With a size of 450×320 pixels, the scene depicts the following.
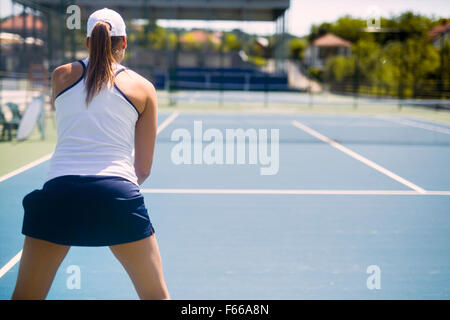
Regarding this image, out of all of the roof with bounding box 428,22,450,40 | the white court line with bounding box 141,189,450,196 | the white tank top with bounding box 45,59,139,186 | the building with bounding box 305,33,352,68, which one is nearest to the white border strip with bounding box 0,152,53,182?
the white court line with bounding box 141,189,450,196

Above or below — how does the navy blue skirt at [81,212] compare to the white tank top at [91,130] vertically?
below

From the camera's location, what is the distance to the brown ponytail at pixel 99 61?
2.23 metres

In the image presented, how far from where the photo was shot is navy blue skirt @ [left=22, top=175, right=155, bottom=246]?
2.21 meters

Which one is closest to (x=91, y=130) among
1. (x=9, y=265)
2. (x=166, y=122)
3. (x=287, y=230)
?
(x=9, y=265)

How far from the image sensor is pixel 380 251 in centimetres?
483

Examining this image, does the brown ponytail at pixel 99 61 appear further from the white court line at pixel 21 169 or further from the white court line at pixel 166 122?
the white court line at pixel 166 122

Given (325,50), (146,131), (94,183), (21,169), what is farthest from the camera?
(325,50)

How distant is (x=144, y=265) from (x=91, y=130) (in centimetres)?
59

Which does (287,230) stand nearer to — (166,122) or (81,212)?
(81,212)

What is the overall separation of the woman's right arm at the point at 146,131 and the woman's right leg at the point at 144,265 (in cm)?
36

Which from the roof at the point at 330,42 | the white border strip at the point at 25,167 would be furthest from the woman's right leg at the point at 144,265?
the roof at the point at 330,42

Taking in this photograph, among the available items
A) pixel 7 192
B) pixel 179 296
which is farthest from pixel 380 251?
pixel 7 192

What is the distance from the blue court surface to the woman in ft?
5.00

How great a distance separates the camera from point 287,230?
215 inches
